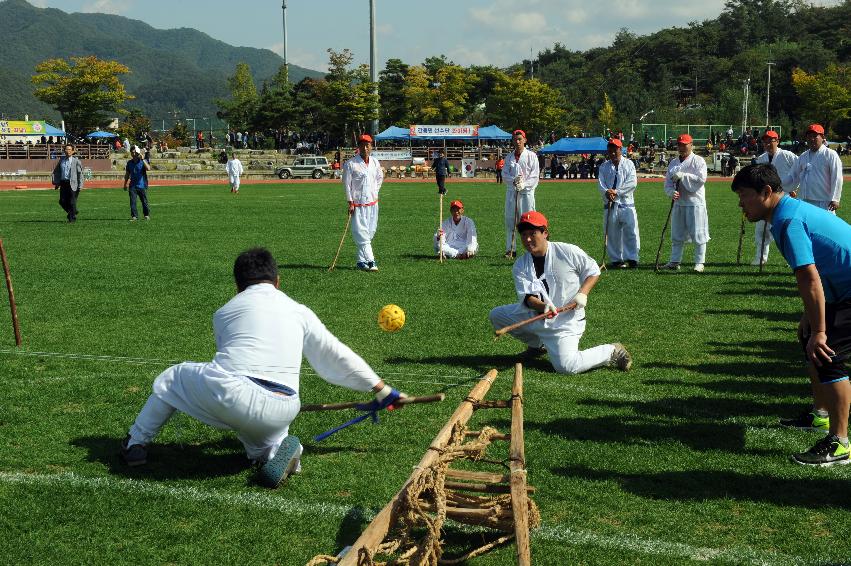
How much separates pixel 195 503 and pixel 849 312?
4294 mm

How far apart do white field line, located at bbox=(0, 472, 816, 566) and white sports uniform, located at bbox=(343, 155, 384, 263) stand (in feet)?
30.7

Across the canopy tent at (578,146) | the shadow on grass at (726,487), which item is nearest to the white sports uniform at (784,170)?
the shadow on grass at (726,487)

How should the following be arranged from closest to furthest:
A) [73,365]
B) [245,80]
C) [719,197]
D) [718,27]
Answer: [73,365], [719,197], [245,80], [718,27]

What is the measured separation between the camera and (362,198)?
14.9 m

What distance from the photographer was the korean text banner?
232 ft

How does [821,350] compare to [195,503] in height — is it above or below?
above

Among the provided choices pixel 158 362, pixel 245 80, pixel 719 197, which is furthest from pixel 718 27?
pixel 158 362

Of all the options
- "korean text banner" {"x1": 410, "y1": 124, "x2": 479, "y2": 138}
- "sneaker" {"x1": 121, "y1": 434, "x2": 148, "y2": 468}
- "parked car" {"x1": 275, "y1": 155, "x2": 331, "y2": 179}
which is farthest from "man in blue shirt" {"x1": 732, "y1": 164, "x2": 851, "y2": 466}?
"korean text banner" {"x1": 410, "y1": 124, "x2": 479, "y2": 138}

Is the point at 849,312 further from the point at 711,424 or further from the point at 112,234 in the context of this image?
the point at 112,234

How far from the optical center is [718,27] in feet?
457

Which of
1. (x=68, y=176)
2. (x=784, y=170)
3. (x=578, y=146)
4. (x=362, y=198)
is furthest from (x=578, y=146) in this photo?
(x=362, y=198)

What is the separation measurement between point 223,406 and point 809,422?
4.28m

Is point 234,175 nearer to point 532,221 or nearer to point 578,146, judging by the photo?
point 578,146

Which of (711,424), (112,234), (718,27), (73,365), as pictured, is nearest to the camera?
(711,424)
